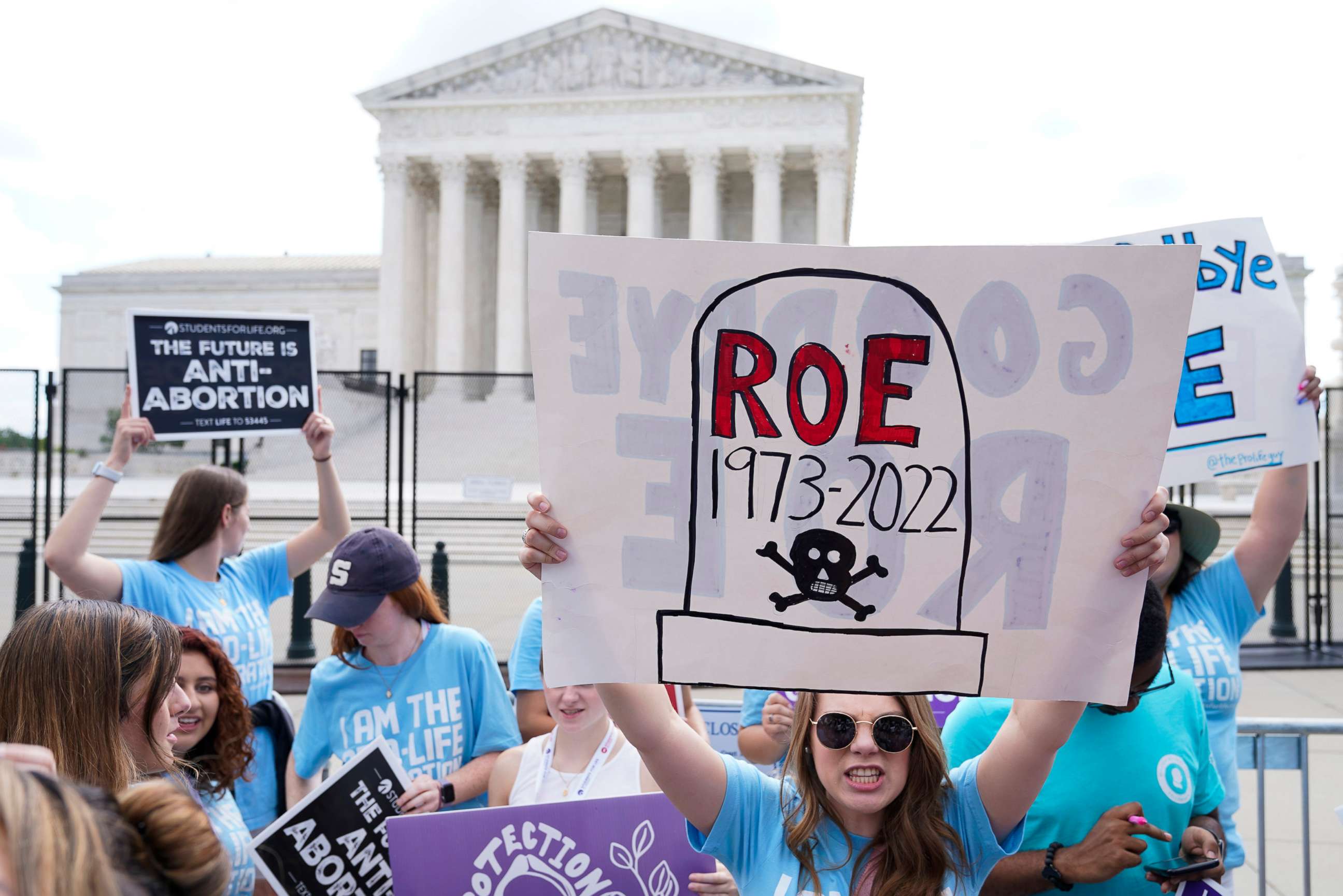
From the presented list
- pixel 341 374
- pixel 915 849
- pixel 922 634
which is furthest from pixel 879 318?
pixel 341 374

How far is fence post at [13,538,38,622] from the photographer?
325 inches

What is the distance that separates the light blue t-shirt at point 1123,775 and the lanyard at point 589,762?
37.0 inches

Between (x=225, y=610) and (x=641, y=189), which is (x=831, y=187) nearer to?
(x=641, y=189)

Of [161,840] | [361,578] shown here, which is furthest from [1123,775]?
[361,578]

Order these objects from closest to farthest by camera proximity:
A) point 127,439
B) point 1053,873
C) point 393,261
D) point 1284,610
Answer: point 1053,873 < point 127,439 < point 1284,610 < point 393,261

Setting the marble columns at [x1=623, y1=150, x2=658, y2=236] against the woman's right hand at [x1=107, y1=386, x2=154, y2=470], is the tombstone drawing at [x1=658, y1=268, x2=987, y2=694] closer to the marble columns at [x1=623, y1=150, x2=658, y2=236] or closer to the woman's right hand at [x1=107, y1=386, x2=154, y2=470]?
the woman's right hand at [x1=107, y1=386, x2=154, y2=470]

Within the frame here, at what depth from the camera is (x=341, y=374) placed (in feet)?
35.4

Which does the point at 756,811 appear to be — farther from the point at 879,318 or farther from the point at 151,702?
the point at 151,702

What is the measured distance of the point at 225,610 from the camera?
3.58m

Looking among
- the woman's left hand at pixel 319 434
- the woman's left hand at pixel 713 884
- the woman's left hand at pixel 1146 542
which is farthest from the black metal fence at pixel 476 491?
the woman's left hand at pixel 1146 542

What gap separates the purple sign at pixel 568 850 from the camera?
7.50ft

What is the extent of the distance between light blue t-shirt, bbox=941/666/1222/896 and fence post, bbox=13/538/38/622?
334 inches

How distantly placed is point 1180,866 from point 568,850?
1411 millimetres

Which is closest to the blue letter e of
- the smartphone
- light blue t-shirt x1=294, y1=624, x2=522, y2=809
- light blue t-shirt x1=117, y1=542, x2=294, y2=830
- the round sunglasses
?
the smartphone
